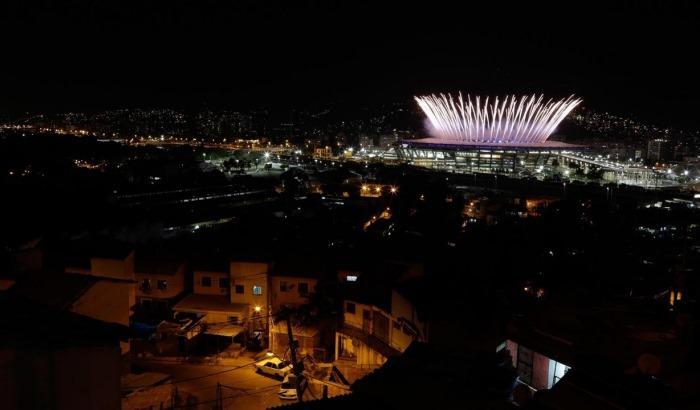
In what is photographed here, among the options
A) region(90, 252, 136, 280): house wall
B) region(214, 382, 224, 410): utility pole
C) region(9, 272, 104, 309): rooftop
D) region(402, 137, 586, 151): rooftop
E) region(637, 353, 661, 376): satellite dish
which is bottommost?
region(214, 382, 224, 410): utility pole

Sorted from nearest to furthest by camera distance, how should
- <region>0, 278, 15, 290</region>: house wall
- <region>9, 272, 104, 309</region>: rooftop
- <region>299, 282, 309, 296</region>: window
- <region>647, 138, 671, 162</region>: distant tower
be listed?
<region>9, 272, 104, 309</region>: rooftop < <region>0, 278, 15, 290</region>: house wall < <region>299, 282, 309, 296</region>: window < <region>647, 138, 671, 162</region>: distant tower

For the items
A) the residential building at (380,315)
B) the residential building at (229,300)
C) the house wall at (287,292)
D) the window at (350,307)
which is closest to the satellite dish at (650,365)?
the residential building at (380,315)

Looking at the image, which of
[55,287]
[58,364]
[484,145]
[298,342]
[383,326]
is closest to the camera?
[58,364]

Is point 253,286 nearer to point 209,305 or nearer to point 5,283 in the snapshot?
point 209,305

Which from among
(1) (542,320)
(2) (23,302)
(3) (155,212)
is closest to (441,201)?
(3) (155,212)

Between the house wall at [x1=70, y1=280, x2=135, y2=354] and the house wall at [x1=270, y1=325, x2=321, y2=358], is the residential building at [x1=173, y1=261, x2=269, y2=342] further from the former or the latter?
the house wall at [x1=70, y1=280, x2=135, y2=354]

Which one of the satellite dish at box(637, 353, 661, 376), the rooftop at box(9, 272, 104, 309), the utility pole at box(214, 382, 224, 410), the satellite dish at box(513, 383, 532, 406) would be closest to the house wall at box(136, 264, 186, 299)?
the rooftop at box(9, 272, 104, 309)

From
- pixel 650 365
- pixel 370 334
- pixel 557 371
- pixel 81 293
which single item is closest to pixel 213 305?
pixel 370 334
